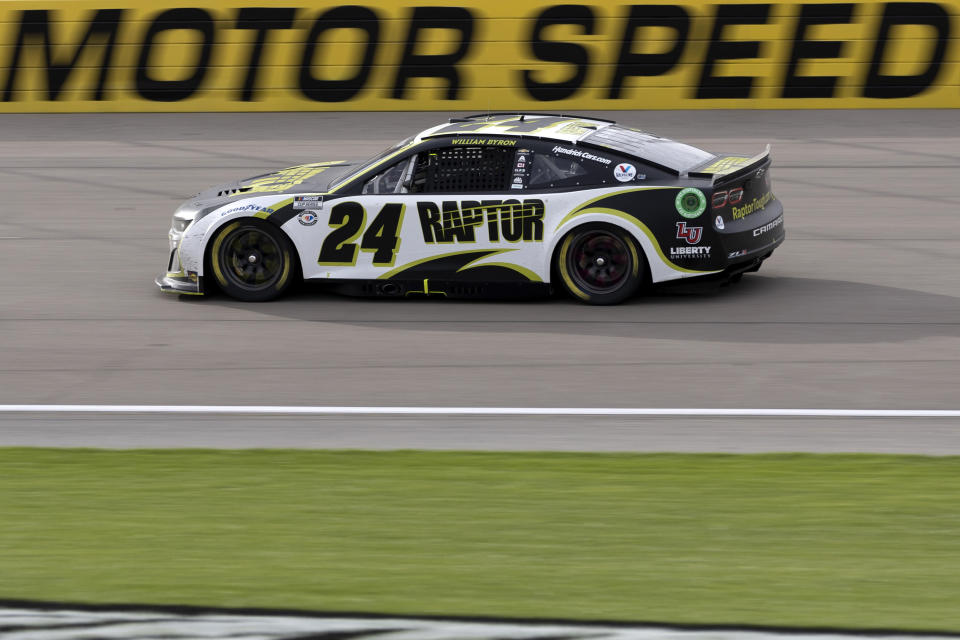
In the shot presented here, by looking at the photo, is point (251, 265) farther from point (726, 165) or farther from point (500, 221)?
point (726, 165)

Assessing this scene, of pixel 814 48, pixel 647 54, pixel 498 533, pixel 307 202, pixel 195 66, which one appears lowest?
pixel 498 533

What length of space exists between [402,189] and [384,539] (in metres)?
5.00

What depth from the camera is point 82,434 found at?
816cm

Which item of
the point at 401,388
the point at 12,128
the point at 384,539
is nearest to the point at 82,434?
the point at 401,388

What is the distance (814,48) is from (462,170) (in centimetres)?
1117

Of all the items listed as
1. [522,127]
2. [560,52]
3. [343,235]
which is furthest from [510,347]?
[560,52]

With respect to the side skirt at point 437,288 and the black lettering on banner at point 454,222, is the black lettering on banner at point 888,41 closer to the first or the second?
the side skirt at point 437,288

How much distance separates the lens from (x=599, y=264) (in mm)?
10688

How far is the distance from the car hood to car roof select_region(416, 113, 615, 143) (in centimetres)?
85

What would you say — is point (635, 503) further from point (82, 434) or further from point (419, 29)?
point (419, 29)

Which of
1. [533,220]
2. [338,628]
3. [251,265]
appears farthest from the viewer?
[251,265]

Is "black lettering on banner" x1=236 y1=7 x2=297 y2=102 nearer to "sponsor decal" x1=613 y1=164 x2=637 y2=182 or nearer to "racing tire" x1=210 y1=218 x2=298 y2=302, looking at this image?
"racing tire" x1=210 y1=218 x2=298 y2=302

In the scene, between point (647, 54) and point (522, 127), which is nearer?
point (522, 127)

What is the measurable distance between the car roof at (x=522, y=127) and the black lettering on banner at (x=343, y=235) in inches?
27.8
